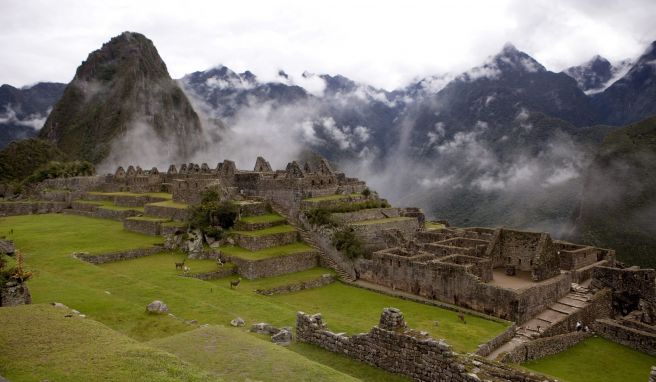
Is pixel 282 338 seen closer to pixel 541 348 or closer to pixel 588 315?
pixel 541 348

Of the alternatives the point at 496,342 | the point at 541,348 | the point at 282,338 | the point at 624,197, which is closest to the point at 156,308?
the point at 282,338

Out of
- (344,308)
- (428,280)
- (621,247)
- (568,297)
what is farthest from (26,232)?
(621,247)

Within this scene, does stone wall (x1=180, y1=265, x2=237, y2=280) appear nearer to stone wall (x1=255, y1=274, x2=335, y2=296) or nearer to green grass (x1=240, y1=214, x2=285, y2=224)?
stone wall (x1=255, y1=274, x2=335, y2=296)

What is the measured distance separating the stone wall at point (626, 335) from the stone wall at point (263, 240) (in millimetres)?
16546

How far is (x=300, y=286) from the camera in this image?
24156mm

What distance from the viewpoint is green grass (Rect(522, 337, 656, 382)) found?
1579cm

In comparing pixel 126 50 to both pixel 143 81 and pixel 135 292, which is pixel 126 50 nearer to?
pixel 143 81

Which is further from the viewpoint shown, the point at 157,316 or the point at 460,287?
the point at 460,287

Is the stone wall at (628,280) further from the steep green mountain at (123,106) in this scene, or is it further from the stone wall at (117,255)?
the steep green mountain at (123,106)

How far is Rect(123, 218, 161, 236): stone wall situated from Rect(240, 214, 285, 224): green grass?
18.2 ft

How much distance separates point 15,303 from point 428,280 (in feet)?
54.9

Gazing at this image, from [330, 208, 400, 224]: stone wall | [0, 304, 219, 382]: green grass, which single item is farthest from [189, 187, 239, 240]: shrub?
[0, 304, 219, 382]: green grass

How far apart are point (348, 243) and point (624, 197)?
39.3 m

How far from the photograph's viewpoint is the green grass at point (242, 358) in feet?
27.6
